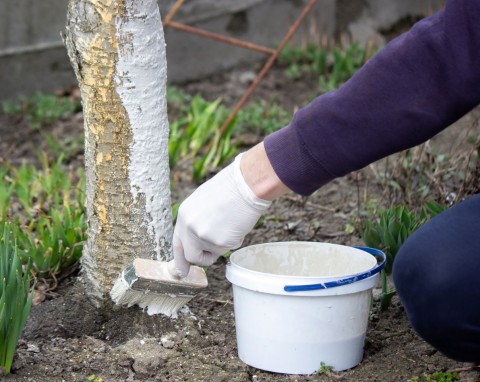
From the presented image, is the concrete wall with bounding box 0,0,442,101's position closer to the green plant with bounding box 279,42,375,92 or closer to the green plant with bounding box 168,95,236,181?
the green plant with bounding box 279,42,375,92

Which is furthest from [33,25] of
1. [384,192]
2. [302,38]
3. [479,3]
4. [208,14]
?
[479,3]

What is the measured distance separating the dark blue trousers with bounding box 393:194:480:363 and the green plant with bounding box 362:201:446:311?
0.47 metres

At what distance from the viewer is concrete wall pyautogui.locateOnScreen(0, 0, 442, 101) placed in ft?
13.9

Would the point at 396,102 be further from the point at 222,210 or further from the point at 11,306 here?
the point at 11,306

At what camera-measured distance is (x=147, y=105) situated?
75.1 inches

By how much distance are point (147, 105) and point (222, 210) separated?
51cm

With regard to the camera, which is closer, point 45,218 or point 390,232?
point 390,232

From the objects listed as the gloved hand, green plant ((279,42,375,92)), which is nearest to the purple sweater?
the gloved hand

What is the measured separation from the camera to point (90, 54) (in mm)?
1883

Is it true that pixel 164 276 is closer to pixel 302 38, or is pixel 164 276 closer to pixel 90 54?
pixel 90 54

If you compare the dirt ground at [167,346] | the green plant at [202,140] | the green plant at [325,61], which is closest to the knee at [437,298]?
the dirt ground at [167,346]

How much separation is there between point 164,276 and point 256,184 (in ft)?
1.44

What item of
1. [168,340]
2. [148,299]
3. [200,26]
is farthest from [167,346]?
[200,26]

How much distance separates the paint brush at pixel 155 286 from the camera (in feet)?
5.92
